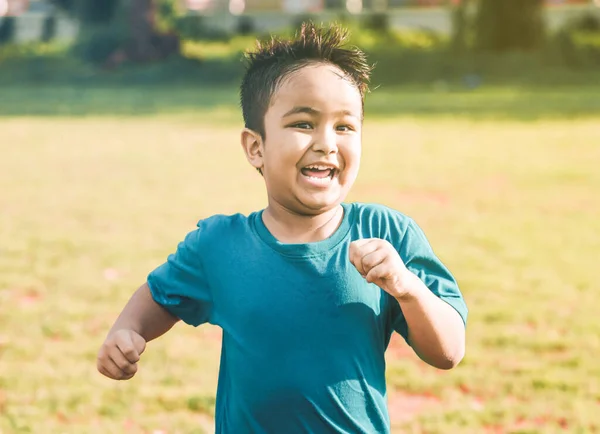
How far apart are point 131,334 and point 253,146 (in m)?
0.52

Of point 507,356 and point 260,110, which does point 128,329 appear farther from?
point 507,356

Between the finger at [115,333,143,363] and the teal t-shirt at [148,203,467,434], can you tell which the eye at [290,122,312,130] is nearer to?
the teal t-shirt at [148,203,467,434]

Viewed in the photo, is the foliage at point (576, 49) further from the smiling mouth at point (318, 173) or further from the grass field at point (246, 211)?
the smiling mouth at point (318, 173)

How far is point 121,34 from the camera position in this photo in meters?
27.1

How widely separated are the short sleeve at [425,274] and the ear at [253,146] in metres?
0.38

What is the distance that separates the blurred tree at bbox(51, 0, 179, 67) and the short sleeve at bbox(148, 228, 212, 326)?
78.9ft

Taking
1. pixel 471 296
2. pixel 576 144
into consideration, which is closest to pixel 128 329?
pixel 471 296

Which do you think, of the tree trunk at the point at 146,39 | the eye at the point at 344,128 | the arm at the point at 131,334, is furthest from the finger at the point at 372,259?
the tree trunk at the point at 146,39

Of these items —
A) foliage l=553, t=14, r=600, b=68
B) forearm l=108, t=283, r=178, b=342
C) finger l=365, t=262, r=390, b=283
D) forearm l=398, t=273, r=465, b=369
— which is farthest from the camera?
foliage l=553, t=14, r=600, b=68

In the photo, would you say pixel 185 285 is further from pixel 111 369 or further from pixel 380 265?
pixel 380 265

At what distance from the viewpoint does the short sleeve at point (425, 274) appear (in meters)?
2.29

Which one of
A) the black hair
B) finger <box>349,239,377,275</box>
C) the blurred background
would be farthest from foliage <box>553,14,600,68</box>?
finger <box>349,239,377,275</box>

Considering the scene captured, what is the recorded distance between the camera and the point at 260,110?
7.73ft

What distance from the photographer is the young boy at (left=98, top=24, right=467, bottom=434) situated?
7.27 ft
